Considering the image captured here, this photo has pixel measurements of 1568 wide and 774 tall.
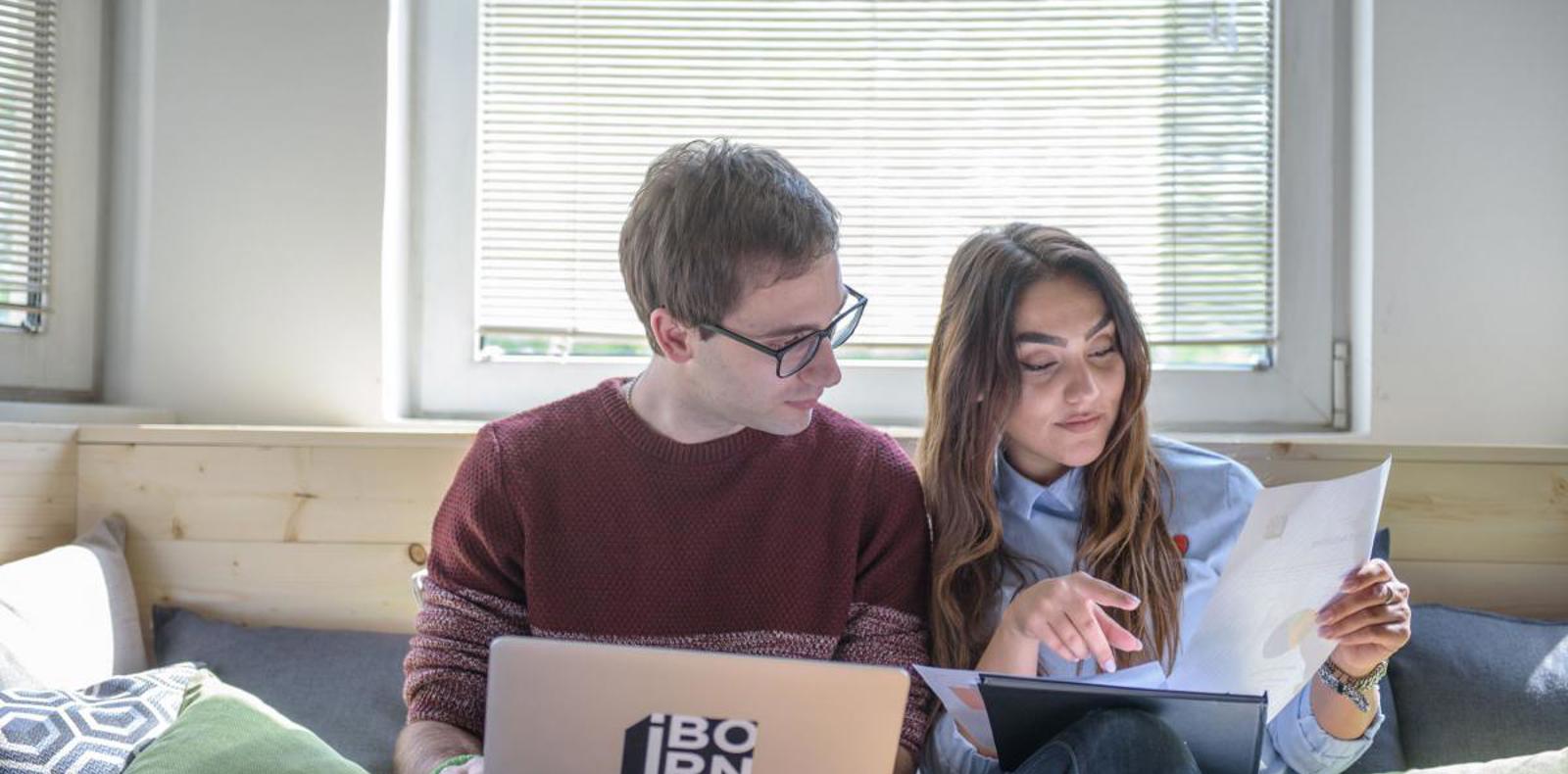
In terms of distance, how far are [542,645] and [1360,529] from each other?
73 centimetres

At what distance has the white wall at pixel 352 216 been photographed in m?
2.04

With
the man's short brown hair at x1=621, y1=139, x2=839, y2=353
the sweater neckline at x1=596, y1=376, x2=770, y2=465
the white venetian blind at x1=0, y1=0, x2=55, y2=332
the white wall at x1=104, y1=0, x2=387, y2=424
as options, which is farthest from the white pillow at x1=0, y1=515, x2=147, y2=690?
the man's short brown hair at x1=621, y1=139, x2=839, y2=353

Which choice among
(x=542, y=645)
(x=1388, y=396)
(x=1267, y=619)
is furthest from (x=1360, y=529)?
(x=1388, y=396)

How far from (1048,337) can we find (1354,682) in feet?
1.63

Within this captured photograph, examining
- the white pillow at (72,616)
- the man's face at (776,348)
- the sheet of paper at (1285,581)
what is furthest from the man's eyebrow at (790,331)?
the white pillow at (72,616)

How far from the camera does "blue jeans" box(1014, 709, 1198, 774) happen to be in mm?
1116

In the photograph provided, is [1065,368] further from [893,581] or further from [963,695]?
[963,695]

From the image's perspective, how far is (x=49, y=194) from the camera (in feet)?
6.95

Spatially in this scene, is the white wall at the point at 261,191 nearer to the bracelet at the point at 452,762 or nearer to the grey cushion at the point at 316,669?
the grey cushion at the point at 316,669

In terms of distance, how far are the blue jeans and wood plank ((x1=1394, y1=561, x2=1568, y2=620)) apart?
2.96 feet

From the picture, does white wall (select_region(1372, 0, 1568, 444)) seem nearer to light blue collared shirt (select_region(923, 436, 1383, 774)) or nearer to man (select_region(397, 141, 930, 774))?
light blue collared shirt (select_region(923, 436, 1383, 774))

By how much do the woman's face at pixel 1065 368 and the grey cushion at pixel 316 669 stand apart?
0.90 metres

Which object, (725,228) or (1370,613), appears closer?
(1370,613)

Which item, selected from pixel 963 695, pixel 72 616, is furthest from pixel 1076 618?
pixel 72 616
